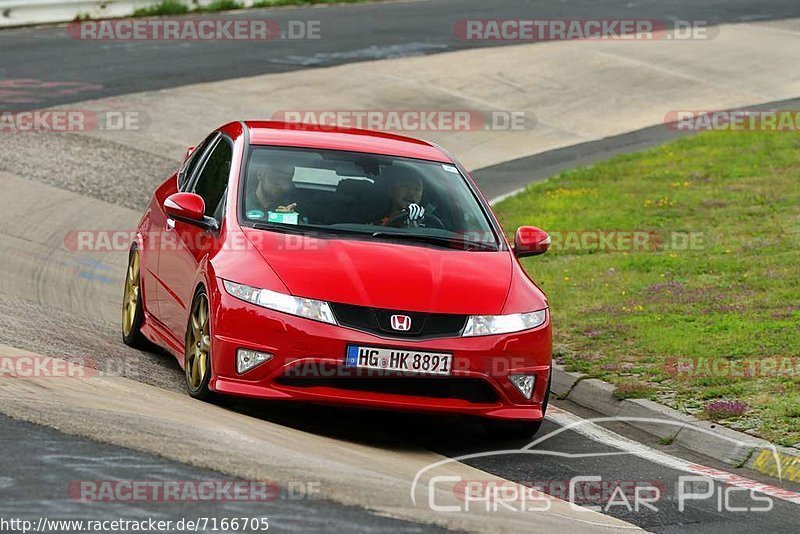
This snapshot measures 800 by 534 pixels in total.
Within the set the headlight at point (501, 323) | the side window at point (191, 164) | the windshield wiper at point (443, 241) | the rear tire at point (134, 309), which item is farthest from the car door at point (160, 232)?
the headlight at point (501, 323)

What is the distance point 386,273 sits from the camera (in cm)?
834

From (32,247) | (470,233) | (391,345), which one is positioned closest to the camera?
(391,345)

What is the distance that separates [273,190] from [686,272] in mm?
5763

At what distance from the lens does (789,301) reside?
12.3 metres

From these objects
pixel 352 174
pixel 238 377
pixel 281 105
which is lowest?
pixel 281 105

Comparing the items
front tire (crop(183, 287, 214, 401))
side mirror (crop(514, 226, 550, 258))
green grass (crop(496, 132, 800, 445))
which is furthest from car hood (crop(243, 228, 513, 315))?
green grass (crop(496, 132, 800, 445))

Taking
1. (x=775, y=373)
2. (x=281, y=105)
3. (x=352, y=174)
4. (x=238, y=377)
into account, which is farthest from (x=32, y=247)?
(x=281, y=105)

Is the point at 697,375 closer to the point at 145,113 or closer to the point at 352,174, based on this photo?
the point at 352,174

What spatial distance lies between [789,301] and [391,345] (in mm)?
5427

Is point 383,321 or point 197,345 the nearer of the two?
point 383,321
